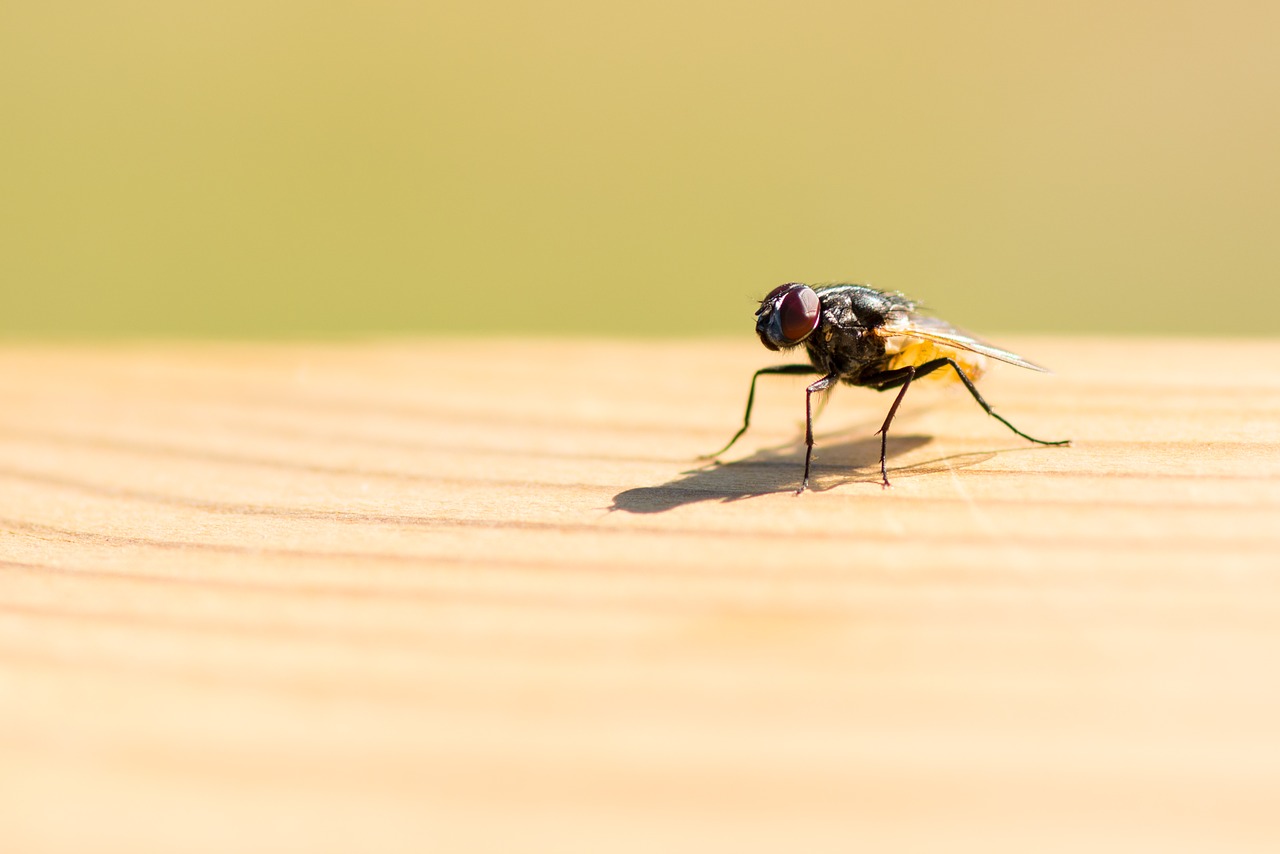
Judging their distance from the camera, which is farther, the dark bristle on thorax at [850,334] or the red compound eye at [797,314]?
the dark bristle on thorax at [850,334]

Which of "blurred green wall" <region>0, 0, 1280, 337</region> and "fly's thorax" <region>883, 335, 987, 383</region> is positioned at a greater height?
"blurred green wall" <region>0, 0, 1280, 337</region>

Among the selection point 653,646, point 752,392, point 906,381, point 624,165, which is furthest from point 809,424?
point 624,165

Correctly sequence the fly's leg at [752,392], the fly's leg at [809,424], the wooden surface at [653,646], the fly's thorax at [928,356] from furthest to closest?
the fly's thorax at [928,356] < the fly's leg at [752,392] < the fly's leg at [809,424] < the wooden surface at [653,646]

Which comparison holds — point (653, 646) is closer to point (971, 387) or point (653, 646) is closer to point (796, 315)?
point (971, 387)

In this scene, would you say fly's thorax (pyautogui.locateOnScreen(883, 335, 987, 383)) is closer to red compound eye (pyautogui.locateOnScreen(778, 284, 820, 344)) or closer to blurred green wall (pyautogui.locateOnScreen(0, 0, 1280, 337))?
red compound eye (pyautogui.locateOnScreen(778, 284, 820, 344))

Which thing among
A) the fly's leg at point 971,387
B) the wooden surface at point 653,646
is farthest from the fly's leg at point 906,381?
the wooden surface at point 653,646

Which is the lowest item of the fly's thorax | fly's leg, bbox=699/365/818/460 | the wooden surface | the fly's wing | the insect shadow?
the wooden surface

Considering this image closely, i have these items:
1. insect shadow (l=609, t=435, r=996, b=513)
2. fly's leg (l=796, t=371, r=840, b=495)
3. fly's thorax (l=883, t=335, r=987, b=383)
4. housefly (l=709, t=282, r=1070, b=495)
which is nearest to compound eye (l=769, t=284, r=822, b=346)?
housefly (l=709, t=282, r=1070, b=495)

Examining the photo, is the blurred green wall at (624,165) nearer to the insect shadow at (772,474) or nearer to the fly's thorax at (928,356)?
the fly's thorax at (928,356)
